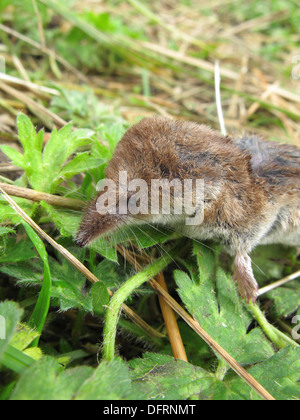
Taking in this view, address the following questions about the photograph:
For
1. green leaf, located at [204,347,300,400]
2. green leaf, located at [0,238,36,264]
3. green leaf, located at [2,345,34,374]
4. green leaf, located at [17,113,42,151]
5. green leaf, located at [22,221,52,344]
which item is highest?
green leaf, located at [17,113,42,151]

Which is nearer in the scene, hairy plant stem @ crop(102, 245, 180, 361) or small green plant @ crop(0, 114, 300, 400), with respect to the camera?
small green plant @ crop(0, 114, 300, 400)

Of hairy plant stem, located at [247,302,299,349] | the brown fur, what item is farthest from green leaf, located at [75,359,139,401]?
hairy plant stem, located at [247,302,299,349]

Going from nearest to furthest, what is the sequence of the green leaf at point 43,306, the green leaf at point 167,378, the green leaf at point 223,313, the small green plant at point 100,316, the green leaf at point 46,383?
the green leaf at point 46,383 < the small green plant at point 100,316 < the green leaf at point 167,378 < the green leaf at point 43,306 < the green leaf at point 223,313

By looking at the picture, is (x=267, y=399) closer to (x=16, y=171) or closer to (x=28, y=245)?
(x=28, y=245)

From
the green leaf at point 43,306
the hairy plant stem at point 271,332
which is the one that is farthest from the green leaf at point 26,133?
the hairy plant stem at point 271,332

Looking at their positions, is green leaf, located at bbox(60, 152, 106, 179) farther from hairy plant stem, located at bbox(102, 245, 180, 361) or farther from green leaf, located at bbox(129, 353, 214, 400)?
green leaf, located at bbox(129, 353, 214, 400)

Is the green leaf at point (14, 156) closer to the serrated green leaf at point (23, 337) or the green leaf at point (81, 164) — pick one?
the green leaf at point (81, 164)

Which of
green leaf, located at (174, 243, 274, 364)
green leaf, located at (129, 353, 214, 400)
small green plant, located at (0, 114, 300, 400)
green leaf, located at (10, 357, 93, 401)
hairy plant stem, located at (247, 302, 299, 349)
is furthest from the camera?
hairy plant stem, located at (247, 302, 299, 349)
